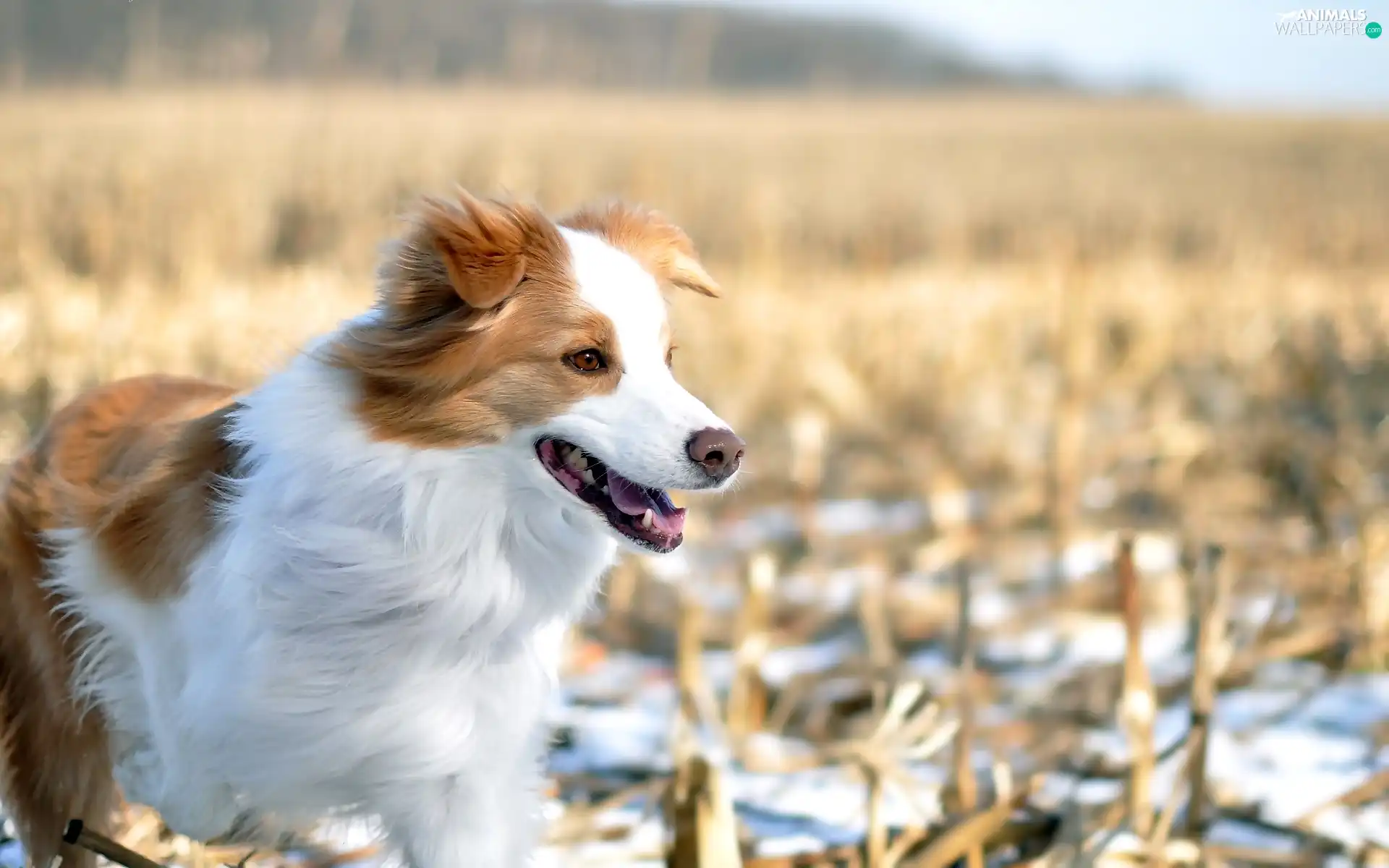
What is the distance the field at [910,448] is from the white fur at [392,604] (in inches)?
22.9

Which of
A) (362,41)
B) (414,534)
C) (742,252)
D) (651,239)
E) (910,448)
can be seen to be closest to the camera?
(414,534)

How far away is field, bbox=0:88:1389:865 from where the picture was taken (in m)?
3.91

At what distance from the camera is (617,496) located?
8.70ft

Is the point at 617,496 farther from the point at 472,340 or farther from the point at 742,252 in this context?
the point at 742,252

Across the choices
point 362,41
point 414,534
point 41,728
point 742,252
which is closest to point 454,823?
point 414,534

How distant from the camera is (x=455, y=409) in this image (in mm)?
2652

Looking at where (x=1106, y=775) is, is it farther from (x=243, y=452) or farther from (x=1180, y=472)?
(x=1180, y=472)

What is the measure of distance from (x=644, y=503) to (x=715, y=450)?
0.23 metres

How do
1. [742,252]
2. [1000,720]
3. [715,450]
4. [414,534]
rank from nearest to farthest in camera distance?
[715,450]
[414,534]
[1000,720]
[742,252]

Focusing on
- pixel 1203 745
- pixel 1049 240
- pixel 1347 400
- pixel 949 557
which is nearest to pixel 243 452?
pixel 1203 745

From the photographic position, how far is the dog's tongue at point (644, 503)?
8.66 feet

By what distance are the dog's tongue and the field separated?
31.4 inches

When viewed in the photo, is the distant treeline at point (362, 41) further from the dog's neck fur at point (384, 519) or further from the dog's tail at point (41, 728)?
the dog's neck fur at point (384, 519)

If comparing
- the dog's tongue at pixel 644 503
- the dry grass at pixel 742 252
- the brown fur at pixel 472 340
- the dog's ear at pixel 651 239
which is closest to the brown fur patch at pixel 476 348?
the brown fur at pixel 472 340
